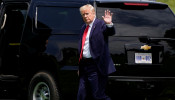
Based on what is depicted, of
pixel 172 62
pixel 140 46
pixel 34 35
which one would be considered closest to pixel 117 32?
pixel 140 46

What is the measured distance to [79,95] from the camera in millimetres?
7359

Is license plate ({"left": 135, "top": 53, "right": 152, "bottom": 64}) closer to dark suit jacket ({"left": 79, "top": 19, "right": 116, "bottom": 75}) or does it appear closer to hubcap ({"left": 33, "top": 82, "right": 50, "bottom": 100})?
dark suit jacket ({"left": 79, "top": 19, "right": 116, "bottom": 75})

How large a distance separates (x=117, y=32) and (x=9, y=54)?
3810 mm

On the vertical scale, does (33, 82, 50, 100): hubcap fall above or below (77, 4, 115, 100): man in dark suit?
below

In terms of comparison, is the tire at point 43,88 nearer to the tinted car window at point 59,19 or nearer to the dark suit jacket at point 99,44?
the tinted car window at point 59,19

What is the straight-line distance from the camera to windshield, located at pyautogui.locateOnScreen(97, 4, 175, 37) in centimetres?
793


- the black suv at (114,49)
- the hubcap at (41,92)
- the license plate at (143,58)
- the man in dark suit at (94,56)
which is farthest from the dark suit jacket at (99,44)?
the hubcap at (41,92)

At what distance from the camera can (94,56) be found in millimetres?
7090

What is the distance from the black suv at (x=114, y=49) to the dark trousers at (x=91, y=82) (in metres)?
0.58

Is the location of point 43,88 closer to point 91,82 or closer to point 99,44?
point 91,82

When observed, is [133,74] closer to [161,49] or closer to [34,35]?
[161,49]

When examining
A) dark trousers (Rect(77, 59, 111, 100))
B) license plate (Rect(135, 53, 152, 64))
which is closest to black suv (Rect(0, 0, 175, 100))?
license plate (Rect(135, 53, 152, 64))

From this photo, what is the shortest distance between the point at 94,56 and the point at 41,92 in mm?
1785

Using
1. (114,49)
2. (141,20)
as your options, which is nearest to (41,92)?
(114,49)
